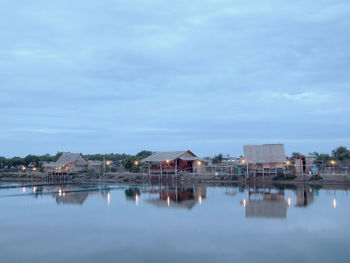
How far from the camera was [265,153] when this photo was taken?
137 feet

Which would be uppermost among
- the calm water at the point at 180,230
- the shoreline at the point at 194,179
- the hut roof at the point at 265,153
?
the hut roof at the point at 265,153

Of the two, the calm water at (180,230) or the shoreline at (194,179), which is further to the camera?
the shoreline at (194,179)

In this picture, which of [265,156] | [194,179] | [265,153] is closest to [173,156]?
[194,179]

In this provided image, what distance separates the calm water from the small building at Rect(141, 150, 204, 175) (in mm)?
21289

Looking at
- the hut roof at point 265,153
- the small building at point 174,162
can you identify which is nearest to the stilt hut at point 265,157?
the hut roof at point 265,153

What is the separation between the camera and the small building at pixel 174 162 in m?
49.0

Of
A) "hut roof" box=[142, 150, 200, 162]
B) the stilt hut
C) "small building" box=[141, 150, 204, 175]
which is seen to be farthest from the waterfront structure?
"hut roof" box=[142, 150, 200, 162]

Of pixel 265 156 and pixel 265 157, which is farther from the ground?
pixel 265 156

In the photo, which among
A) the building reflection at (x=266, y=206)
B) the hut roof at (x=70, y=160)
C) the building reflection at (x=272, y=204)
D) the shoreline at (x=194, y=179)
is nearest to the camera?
the building reflection at (x=266, y=206)

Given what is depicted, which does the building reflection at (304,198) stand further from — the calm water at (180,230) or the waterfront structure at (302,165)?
the waterfront structure at (302,165)

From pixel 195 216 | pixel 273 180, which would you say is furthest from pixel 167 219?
pixel 273 180

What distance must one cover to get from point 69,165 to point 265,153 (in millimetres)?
32450

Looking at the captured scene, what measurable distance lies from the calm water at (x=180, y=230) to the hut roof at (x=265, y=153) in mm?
13454

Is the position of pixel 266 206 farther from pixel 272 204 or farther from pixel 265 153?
pixel 265 153
